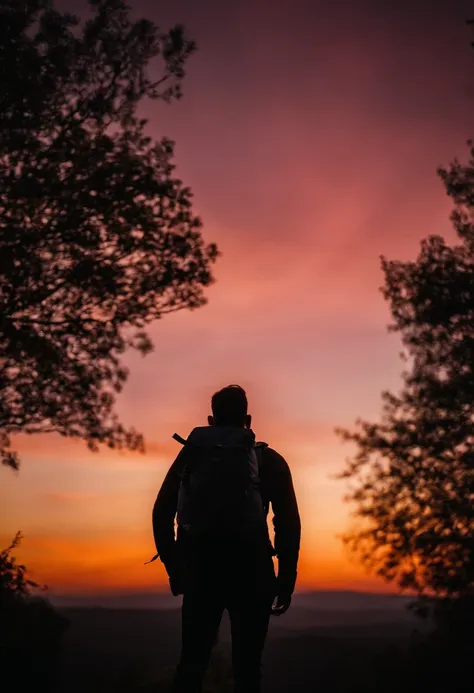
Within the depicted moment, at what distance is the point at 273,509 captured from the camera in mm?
5805

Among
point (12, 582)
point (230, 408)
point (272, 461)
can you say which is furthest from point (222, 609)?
point (12, 582)

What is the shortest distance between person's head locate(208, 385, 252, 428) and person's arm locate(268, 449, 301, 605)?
327 mm

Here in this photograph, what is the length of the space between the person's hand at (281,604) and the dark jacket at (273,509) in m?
0.15

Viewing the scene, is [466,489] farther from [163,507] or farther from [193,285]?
[163,507]

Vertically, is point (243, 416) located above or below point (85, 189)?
below

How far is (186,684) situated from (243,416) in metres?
1.77

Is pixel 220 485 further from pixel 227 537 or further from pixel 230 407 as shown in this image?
pixel 230 407

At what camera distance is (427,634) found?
17.2 meters

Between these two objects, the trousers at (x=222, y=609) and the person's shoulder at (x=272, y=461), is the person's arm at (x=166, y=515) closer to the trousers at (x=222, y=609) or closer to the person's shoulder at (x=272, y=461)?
the trousers at (x=222, y=609)

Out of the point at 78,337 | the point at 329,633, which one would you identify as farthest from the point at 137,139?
the point at 329,633

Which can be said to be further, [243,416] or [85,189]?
[85,189]

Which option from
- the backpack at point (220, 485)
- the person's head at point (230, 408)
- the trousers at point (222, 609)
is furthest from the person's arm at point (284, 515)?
the trousers at point (222, 609)

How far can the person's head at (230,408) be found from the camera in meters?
5.66

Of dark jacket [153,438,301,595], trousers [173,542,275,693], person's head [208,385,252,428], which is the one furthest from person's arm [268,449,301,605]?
trousers [173,542,275,693]
